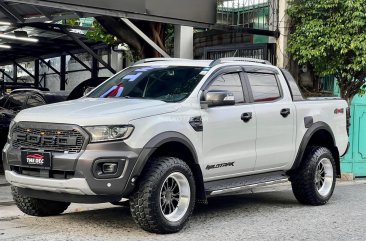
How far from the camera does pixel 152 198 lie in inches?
243

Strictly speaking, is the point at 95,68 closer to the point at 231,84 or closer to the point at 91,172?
the point at 231,84

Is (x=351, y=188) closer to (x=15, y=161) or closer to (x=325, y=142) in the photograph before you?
(x=325, y=142)

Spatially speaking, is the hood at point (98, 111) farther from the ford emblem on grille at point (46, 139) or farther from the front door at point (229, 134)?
the front door at point (229, 134)

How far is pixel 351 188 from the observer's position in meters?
11.3

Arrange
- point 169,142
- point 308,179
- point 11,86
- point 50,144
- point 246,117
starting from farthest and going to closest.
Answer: point 11,86
point 308,179
point 246,117
point 169,142
point 50,144

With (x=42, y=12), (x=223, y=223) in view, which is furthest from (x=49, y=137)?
(x=42, y=12)

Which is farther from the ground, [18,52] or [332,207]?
[18,52]

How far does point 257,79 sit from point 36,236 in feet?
12.2

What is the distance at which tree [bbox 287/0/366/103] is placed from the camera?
1136cm

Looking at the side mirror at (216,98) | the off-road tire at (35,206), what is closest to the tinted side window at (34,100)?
the off-road tire at (35,206)

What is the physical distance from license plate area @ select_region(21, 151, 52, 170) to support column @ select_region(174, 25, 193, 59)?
6287 mm

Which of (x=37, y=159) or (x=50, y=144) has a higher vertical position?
(x=50, y=144)

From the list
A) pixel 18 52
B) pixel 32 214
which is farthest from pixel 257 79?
pixel 18 52

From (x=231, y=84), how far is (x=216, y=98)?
861mm
